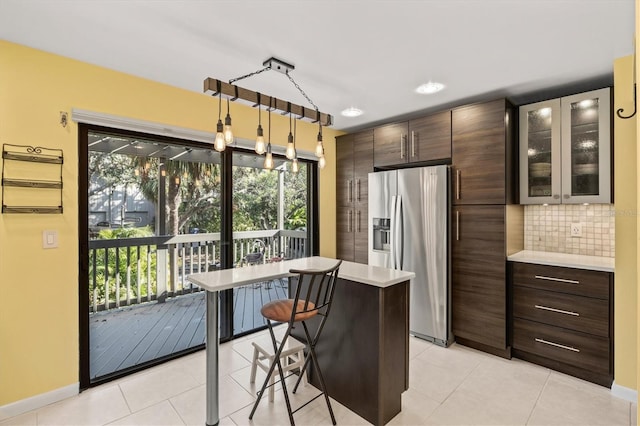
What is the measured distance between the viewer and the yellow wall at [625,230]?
7.00 ft

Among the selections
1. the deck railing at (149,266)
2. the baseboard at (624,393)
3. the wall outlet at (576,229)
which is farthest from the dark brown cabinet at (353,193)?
the baseboard at (624,393)

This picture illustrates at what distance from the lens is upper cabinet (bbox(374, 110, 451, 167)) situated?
3109 mm

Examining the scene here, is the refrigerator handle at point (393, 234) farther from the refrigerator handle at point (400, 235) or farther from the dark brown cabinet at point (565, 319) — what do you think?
the dark brown cabinet at point (565, 319)

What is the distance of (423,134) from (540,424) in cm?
257

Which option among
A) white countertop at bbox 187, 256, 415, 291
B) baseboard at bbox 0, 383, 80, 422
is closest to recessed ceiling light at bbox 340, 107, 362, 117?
white countertop at bbox 187, 256, 415, 291

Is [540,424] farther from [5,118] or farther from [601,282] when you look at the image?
[5,118]

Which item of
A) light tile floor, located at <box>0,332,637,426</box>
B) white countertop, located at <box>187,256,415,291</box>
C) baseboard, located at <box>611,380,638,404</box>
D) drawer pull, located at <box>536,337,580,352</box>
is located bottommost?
light tile floor, located at <box>0,332,637,426</box>

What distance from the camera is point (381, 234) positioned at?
12.0 ft

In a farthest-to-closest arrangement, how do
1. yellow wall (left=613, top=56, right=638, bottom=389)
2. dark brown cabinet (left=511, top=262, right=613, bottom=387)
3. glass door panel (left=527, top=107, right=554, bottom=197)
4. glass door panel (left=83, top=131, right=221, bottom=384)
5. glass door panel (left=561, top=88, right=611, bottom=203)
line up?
glass door panel (left=527, top=107, right=554, bottom=197) < glass door panel (left=83, top=131, right=221, bottom=384) < glass door panel (left=561, top=88, right=611, bottom=203) < dark brown cabinet (left=511, top=262, right=613, bottom=387) < yellow wall (left=613, top=56, right=638, bottom=389)

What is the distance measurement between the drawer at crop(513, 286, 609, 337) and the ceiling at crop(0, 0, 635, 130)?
1.79 m

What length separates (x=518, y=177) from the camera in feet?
9.50

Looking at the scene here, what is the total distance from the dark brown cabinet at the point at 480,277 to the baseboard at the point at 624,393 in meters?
0.70

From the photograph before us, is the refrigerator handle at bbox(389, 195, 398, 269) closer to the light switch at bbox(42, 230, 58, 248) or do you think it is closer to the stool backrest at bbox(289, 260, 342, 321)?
the stool backrest at bbox(289, 260, 342, 321)

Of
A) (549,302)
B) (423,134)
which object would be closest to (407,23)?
(423,134)
